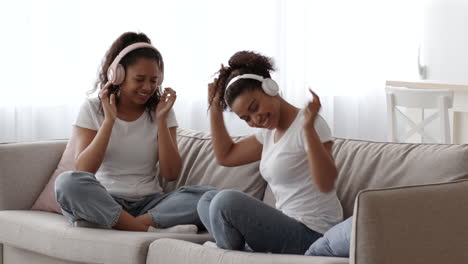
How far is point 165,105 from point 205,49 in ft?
6.40

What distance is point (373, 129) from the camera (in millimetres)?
5734

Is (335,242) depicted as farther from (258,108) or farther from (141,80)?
(141,80)

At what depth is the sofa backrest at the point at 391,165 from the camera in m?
2.59

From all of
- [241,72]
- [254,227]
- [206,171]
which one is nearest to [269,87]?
[241,72]

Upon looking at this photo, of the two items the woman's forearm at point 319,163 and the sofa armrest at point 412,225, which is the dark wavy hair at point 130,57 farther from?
the sofa armrest at point 412,225

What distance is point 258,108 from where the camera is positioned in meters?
2.73

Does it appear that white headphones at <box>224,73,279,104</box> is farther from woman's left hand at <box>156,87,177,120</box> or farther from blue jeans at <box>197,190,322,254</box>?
woman's left hand at <box>156,87,177,120</box>

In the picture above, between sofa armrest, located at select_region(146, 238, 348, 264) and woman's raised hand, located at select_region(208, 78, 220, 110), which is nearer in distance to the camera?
sofa armrest, located at select_region(146, 238, 348, 264)

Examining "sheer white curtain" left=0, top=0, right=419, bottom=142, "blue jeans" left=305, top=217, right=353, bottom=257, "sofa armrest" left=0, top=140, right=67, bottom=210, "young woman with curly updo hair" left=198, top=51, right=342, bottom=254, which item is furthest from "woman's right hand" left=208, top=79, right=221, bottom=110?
"sheer white curtain" left=0, top=0, right=419, bottom=142

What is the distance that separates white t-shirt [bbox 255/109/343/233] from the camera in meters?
2.68

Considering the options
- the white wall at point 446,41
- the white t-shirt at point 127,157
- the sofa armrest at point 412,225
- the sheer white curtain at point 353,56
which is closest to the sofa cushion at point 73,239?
the white t-shirt at point 127,157

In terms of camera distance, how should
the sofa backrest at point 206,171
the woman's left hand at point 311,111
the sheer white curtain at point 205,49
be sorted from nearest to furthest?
1. the woman's left hand at point 311,111
2. the sofa backrest at point 206,171
3. the sheer white curtain at point 205,49

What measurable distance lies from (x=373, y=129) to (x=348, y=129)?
16 centimetres

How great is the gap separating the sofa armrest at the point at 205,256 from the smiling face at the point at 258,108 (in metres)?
0.41
